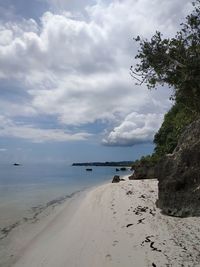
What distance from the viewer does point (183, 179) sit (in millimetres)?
14664

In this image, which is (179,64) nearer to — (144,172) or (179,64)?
(179,64)

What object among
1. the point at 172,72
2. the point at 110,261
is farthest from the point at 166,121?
the point at 110,261

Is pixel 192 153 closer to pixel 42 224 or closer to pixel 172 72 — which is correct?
pixel 172 72

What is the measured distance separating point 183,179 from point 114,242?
182 inches

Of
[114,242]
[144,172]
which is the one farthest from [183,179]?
[144,172]

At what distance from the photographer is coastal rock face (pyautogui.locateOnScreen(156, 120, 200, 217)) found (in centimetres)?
1391

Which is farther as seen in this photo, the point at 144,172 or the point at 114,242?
the point at 144,172

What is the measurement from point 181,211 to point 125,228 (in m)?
2.40

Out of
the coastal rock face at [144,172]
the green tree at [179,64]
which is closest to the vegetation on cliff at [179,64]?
the green tree at [179,64]

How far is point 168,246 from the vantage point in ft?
34.0

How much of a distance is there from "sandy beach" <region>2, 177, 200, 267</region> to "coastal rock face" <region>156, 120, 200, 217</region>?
0.53 m

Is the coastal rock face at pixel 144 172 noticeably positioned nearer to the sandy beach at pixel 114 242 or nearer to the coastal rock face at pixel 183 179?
the sandy beach at pixel 114 242

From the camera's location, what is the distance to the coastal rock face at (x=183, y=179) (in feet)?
45.6

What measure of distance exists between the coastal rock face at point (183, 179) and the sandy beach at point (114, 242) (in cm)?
53
